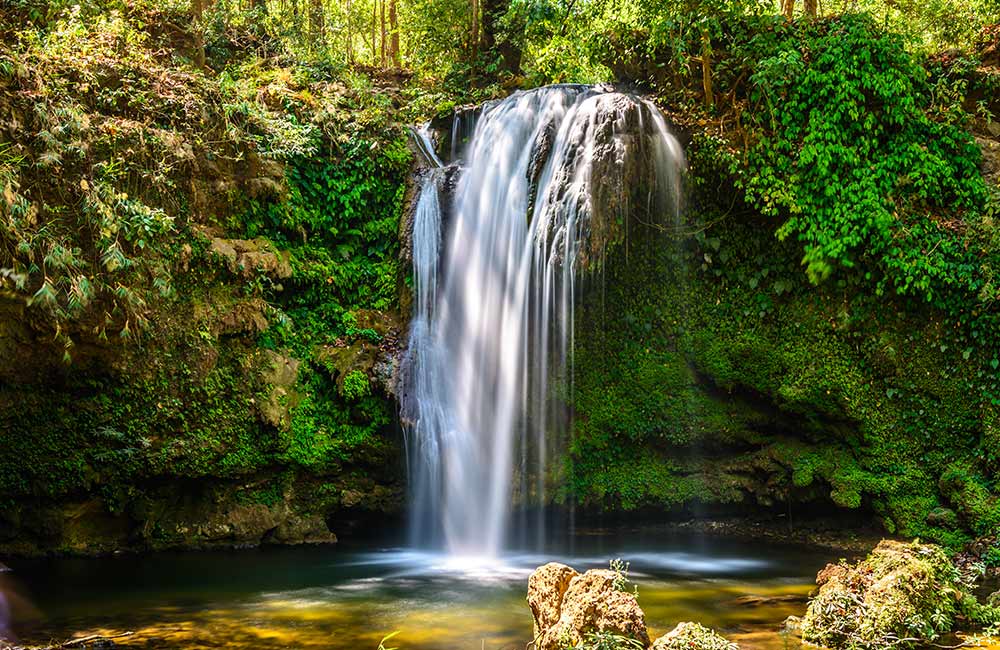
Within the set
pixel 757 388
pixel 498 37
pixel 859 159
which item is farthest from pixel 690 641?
pixel 498 37

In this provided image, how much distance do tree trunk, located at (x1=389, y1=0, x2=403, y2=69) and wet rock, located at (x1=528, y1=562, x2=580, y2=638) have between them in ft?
52.5

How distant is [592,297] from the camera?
10773mm

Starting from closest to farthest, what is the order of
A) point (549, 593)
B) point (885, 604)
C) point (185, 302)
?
point (549, 593) → point (885, 604) → point (185, 302)

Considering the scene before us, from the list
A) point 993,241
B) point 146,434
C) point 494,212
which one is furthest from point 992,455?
point 146,434

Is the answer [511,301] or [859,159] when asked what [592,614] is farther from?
[859,159]

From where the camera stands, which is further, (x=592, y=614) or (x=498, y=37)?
(x=498, y=37)

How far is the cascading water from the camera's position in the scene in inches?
392

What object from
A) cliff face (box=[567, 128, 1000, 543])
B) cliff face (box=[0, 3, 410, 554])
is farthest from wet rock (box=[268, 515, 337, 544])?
cliff face (box=[567, 128, 1000, 543])

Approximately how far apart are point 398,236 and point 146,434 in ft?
14.4

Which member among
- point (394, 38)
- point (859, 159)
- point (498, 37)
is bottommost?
point (859, 159)

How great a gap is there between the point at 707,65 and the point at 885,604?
759 centimetres

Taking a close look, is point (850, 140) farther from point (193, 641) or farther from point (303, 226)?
point (193, 641)

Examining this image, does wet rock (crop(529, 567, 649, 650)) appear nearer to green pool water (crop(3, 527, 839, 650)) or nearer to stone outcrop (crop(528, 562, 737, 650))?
stone outcrop (crop(528, 562, 737, 650))

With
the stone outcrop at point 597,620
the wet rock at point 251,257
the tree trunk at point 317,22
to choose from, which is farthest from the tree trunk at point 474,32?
the stone outcrop at point 597,620
